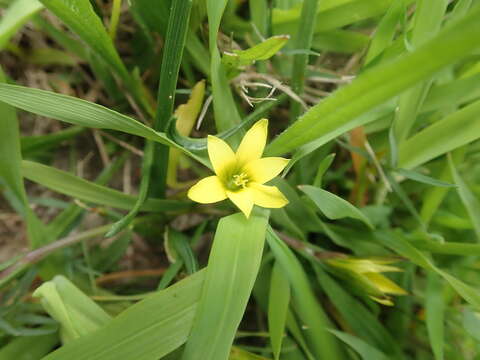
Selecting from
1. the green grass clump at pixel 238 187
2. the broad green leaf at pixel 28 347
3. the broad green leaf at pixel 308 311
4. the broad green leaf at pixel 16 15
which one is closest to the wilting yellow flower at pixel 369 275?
the green grass clump at pixel 238 187

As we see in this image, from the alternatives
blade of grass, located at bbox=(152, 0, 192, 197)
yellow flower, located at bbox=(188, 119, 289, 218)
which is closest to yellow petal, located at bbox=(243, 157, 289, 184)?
yellow flower, located at bbox=(188, 119, 289, 218)

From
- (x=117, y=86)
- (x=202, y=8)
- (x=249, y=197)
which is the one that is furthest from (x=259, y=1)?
(x=249, y=197)

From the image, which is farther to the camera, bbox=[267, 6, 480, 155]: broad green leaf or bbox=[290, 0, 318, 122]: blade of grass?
bbox=[290, 0, 318, 122]: blade of grass

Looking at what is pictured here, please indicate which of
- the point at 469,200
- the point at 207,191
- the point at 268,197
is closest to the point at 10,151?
the point at 207,191

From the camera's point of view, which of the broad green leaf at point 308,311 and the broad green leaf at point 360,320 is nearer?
the broad green leaf at point 308,311

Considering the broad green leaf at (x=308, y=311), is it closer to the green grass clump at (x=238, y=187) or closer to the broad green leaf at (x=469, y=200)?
the green grass clump at (x=238, y=187)

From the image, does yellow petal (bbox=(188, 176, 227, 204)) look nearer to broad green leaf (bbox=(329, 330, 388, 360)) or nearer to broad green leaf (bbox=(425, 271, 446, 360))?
broad green leaf (bbox=(329, 330, 388, 360))
